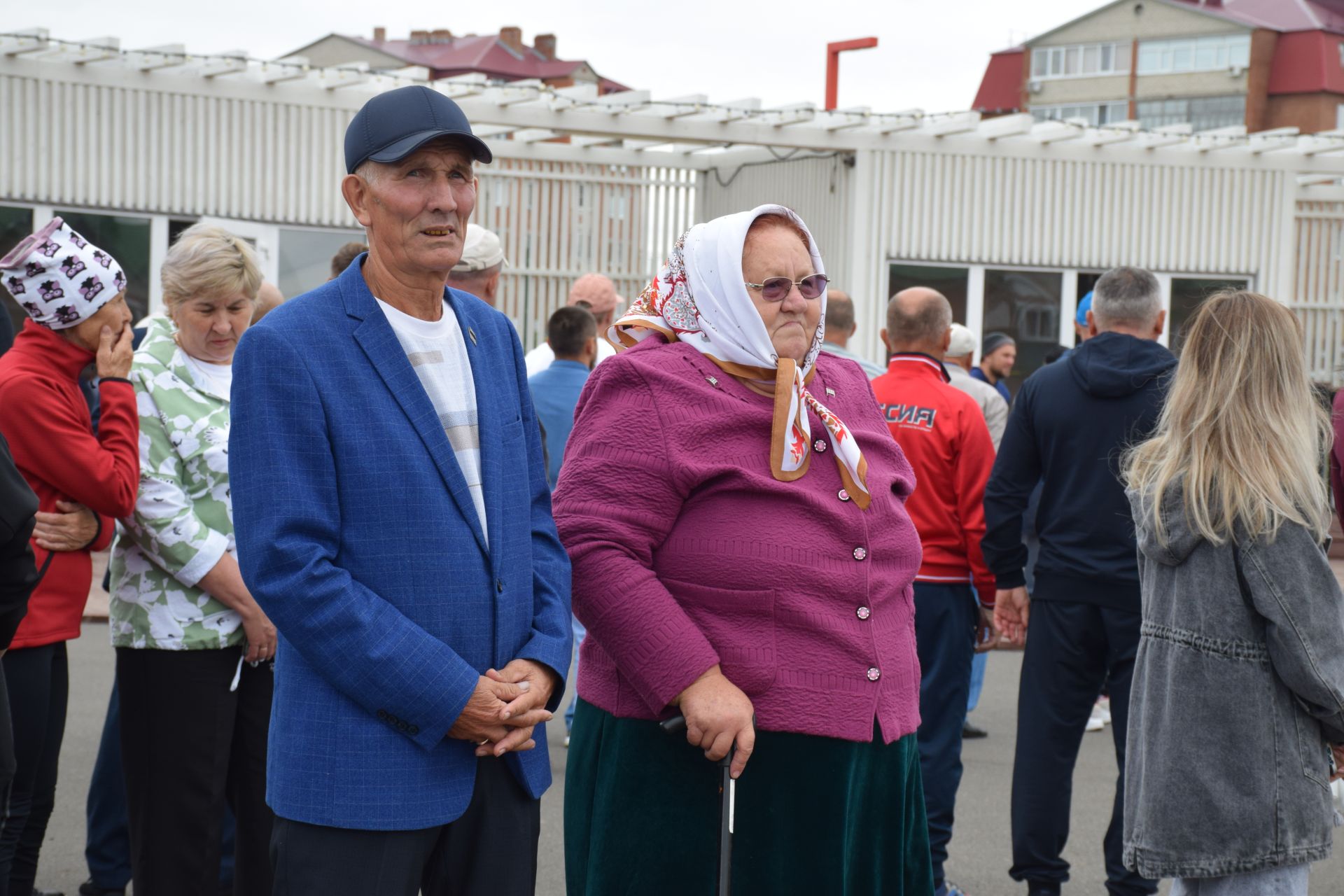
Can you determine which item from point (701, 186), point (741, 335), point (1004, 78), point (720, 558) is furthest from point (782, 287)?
point (1004, 78)

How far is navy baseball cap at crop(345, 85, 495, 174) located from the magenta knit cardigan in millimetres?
682

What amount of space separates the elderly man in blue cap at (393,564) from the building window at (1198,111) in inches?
2432

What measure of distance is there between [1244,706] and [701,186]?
40.1 feet

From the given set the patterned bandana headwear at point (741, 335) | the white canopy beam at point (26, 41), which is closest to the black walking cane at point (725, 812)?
the patterned bandana headwear at point (741, 335)

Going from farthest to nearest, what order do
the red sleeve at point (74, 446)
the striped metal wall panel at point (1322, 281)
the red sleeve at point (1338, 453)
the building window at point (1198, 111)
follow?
the building window at point (1198, 111) → the striped metal wall panel at point (1322, 281) → the red sleeve at point (1338, 453) → the red sleeve at point (74, 446)

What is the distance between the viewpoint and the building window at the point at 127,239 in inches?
474

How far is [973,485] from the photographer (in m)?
5.43

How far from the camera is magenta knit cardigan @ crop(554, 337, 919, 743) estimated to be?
2.91 metres

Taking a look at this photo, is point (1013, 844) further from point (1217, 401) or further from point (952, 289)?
point (952, 289)

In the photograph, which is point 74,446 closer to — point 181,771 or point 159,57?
point 181,771

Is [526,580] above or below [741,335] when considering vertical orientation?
below

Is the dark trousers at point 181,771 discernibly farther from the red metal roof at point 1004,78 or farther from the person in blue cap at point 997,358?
the red metal roof at point 1004,78

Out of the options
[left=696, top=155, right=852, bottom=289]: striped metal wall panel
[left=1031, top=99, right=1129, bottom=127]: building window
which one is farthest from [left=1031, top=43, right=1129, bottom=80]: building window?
[left=696, top=155, right=852, bottom=289]: striped metal wall panel

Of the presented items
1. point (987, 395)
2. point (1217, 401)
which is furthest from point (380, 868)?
point (987, 395)
